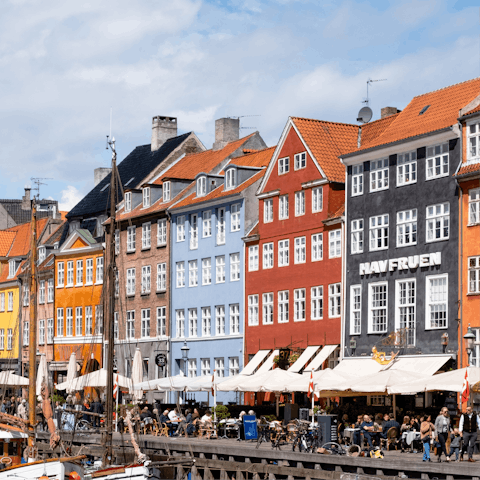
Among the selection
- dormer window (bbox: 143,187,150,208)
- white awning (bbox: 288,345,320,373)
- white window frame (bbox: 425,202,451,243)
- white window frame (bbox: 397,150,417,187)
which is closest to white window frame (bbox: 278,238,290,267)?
white awning (bbox: 288,345,320,373)

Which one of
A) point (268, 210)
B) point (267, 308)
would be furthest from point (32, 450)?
point (268, 210)

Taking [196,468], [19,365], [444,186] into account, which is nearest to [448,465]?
[196,468]

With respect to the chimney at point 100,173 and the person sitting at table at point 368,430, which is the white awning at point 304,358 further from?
the chimney at point 100,173

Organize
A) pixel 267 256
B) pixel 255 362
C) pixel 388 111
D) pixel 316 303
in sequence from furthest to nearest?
1. pixel 388 111
2. pixel 267 256
3. pixel 255 362
4. pixel 316 303

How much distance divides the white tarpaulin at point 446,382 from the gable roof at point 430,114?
13.8 meters

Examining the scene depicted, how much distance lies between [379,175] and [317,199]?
203 inches

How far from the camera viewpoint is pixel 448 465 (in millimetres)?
29125

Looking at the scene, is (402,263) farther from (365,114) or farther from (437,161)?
(365,114)

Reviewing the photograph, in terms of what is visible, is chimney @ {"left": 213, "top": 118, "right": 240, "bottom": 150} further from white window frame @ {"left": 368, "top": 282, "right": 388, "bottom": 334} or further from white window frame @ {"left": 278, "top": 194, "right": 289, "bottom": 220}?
white window frame @ {"left": 368, "top": 282, "right": 388, "bottom": 334}

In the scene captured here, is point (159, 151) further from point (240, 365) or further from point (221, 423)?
point (221, 423)

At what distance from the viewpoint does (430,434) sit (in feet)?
107

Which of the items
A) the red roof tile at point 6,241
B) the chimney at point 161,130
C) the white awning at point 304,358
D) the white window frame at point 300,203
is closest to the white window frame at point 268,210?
the white window frame at point 300,203

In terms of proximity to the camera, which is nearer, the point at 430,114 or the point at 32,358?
the point at 32,358

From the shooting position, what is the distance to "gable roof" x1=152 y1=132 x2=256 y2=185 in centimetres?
6952
